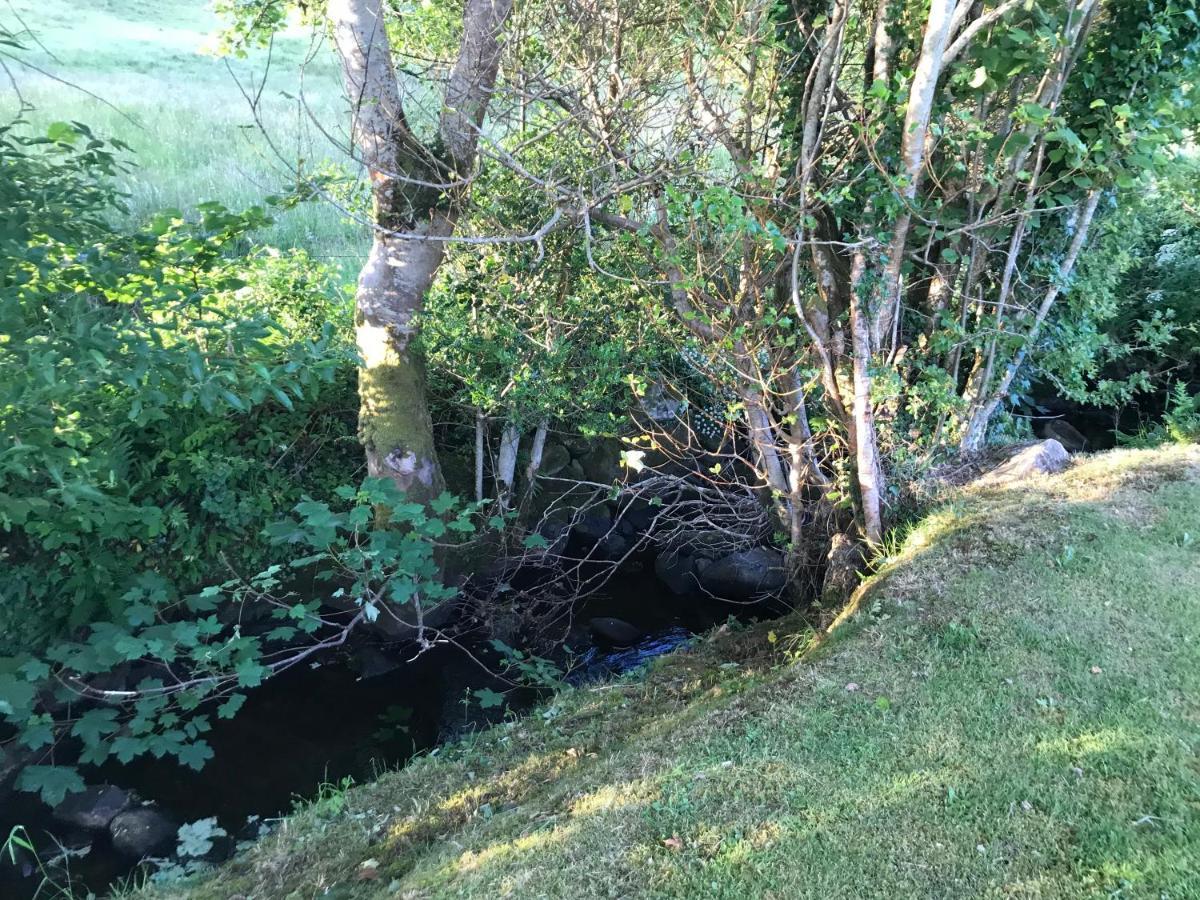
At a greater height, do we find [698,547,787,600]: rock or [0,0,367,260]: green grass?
[0,0,367,260]: green grass

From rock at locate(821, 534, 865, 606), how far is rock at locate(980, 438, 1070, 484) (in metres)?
1.25

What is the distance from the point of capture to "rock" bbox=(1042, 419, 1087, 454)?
8984 mm

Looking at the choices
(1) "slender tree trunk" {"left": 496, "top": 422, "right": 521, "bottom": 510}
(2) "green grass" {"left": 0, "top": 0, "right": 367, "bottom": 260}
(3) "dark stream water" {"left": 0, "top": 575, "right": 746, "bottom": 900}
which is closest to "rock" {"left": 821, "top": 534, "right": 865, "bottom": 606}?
(3) "dark stream water" {"left": 0, "top": 575, "right": 746, "bottom": 900}

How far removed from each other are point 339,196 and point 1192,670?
6846 millimetres

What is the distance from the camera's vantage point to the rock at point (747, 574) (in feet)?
24.4

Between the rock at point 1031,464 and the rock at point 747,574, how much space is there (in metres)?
2.20

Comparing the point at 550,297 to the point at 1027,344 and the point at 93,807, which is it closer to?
the point at 1027,344

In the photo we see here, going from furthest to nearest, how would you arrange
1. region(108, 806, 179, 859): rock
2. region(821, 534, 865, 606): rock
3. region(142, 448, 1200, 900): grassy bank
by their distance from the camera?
1. region(821, 534, 865, 606): rock
2. region(108, 806, 179, 859): rock
3. region(142, 448, 1200, 900): grassy bank

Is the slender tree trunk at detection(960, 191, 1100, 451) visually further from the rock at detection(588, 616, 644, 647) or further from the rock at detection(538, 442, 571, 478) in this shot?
the rock at detection(538, 442, 571, 478)

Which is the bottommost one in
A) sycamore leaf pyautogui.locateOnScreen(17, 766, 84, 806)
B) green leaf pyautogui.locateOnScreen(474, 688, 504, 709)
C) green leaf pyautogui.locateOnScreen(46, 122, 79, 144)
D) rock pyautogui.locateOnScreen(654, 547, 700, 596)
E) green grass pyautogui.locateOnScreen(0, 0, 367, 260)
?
green leaf pyautogui.locateOnScreen(474, 688, 504, 709)

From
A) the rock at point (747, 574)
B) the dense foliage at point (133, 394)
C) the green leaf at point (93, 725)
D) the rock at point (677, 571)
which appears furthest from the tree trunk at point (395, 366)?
the rock at point (747, 574)

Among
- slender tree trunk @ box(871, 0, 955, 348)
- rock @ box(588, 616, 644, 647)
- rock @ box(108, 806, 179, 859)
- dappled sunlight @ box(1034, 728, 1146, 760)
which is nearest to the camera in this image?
dappled sunlight @ box(1034, 728, 1146, 760)

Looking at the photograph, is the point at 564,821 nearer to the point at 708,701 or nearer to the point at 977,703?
the point at 708,701

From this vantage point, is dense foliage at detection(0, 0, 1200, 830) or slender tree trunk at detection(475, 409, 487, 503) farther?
slender tree trunk at detection(475, 409, 487, 503)
